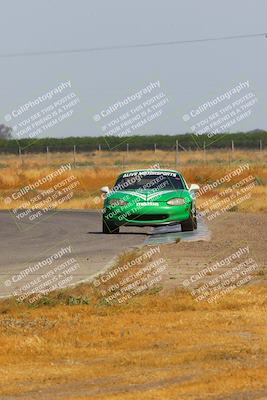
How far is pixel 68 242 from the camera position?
2638cm

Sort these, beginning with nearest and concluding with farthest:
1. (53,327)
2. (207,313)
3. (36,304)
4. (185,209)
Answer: (53,327)
(207,313)
(36,304)
(185,209)

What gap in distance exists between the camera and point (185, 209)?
2794cm

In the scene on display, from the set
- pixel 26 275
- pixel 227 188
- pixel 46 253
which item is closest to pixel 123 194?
pixel 46 253

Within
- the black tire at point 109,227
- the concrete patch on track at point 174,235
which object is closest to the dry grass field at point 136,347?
the concrete patch on track at point 174,235

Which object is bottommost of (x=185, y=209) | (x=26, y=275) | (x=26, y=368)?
(x=185, y=209)

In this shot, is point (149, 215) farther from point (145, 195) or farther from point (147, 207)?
point (145, 195)

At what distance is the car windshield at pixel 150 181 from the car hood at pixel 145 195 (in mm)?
406

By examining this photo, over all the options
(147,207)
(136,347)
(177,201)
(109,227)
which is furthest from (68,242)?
(136,347)

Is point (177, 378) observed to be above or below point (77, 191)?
above

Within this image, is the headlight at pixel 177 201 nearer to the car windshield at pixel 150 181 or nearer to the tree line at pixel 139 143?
the car windshield at pixel 150 181

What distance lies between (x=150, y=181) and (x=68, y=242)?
12.0 ft

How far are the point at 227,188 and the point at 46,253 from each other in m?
30.4

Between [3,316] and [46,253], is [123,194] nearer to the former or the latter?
[46,253]

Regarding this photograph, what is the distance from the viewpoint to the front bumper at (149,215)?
27.9 metres
